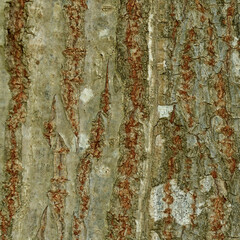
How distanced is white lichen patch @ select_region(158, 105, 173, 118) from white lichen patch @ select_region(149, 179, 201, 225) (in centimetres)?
26

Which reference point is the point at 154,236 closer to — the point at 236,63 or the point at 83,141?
the point at 83,141

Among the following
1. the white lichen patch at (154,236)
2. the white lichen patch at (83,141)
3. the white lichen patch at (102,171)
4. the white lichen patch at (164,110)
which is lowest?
the white lichen patch at (154,236)

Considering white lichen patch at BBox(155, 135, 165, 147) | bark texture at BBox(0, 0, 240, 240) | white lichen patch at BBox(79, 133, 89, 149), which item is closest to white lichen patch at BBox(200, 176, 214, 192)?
bark texture at BBox(0, 0, 240, 240)

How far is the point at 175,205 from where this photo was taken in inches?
64.0

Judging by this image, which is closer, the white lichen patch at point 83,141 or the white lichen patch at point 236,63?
the white lichen patch at point 83,141

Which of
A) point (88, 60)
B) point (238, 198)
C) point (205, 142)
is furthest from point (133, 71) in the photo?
point (238, 198)

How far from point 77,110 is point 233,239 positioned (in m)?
0.81

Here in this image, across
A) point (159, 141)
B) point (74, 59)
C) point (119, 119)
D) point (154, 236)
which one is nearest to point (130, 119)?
point (119, 119)

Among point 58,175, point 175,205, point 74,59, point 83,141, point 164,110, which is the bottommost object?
point 175,205

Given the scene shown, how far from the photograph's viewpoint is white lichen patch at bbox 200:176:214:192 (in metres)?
1.64

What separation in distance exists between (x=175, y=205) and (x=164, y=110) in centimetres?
37

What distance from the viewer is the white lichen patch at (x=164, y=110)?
159 cm

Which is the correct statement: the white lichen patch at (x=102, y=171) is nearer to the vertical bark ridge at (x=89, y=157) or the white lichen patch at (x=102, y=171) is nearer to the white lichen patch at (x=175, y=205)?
the vertical bark ridge at (x=89, y=157)

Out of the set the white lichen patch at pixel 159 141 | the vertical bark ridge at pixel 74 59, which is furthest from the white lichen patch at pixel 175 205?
the vertical bark ridge at pixel 74 59
